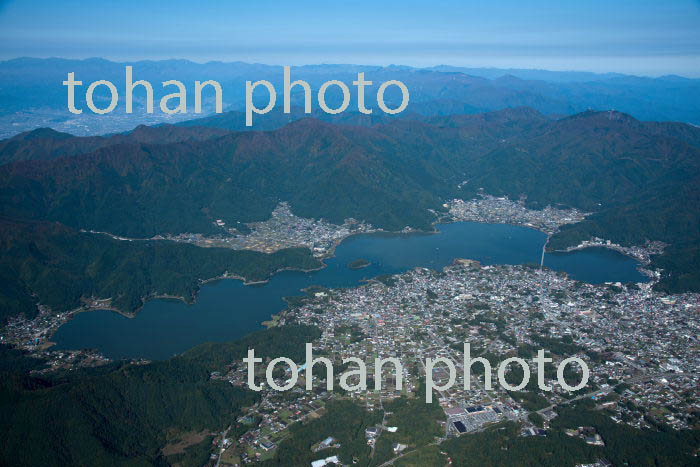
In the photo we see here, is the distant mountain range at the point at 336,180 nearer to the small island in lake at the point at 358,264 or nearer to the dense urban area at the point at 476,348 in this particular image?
the small island in lake at the point at 358,264

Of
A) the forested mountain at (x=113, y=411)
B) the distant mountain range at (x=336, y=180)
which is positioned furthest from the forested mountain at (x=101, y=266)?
the forested mountain at (x=113, y=411)

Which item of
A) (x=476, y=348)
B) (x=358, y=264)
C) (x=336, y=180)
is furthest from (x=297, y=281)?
(x=336, y=180)

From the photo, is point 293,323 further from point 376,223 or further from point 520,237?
point 520,237

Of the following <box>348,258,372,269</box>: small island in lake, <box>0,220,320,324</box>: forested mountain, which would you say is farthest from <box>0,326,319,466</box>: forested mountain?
<box>348,258,372,269</box>: small island in lake

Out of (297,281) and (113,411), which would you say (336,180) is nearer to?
(297,281)

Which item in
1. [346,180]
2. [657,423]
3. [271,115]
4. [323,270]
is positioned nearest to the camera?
[657,423]

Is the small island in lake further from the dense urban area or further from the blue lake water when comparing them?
the dense urban area

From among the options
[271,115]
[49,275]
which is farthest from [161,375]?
[271,115]
